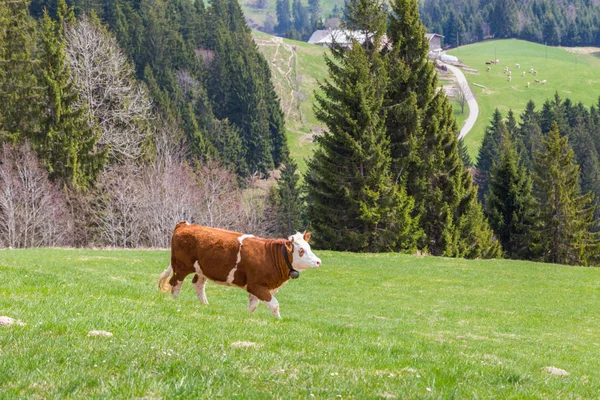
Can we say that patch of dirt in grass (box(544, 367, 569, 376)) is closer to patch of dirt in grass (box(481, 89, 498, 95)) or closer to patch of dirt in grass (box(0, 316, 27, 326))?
patch of dirt in grass (box(0, 316, 27, 326))

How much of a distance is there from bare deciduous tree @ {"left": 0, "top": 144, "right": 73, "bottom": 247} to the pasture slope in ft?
102

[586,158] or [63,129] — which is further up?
[63,129]

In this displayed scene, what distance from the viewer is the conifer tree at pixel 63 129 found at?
57.4 meters

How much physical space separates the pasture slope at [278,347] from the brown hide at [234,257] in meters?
0.80

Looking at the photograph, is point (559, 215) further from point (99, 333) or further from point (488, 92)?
point (488, 92)

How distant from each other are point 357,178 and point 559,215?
22.4m

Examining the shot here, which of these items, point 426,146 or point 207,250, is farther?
point 426,146

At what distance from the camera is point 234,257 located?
1531cm

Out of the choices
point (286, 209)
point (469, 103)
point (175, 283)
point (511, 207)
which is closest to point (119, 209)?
point (511, 207)

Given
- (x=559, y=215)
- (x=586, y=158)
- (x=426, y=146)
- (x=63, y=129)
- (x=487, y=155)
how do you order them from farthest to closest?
(x=487, y=155), (x=586, y=158), (x=63, y=129), (x=559, y=215), (x=426, y=146)

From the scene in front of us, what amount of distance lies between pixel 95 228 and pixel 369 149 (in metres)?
25.4

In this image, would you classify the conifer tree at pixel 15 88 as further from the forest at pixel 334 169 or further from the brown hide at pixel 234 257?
the brown hide at pixel 234 257

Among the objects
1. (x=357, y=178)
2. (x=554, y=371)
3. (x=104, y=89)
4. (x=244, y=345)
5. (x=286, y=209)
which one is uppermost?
(x=104, y=89)

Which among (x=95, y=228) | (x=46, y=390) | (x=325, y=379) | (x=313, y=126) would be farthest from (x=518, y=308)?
(x=313, y=126)
